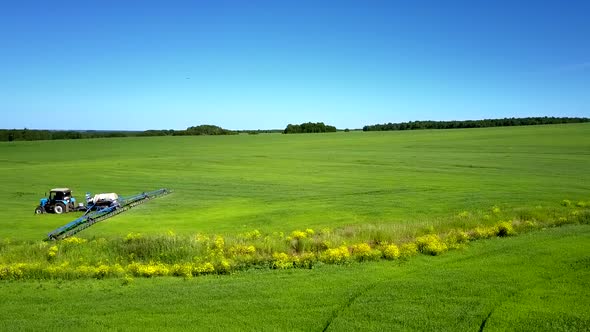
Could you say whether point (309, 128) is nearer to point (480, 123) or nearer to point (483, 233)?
point (480, 123)

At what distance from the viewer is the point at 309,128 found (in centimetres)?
18462

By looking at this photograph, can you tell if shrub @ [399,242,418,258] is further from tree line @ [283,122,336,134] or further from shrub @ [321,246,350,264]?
tree line @ [283,122,336,134]

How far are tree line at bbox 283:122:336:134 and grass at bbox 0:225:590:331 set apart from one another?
169 m

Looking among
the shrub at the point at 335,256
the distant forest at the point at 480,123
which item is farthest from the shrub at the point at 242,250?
the distant forest at the point at 480,123

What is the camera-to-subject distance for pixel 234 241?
19250mm

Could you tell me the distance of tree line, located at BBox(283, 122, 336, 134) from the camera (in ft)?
605

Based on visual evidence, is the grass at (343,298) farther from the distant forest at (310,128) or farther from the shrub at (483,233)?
the distant forest at (310,128)

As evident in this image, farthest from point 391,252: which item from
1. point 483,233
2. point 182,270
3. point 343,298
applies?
point 182,270

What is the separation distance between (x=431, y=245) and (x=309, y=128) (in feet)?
553

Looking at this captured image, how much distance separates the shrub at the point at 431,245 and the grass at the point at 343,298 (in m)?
0.63

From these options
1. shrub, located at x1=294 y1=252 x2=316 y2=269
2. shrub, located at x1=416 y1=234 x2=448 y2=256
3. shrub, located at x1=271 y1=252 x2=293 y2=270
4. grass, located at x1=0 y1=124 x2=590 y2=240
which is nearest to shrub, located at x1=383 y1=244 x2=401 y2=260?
shrub, located at x1=416 y1=234 x2=448 y2=256

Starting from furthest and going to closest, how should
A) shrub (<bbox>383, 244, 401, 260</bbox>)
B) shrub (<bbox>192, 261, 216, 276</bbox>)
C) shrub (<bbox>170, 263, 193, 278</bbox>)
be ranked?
shrub (<bbox>383, 244, 401, 260</bbox>) < shrub (<bbox>192, 261, 216, 276</bbox>) < shrub (<bbox>170, 263, 193, 278</bbox>)

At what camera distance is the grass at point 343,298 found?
442 inches

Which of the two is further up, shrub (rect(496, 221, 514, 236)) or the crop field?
shrub (rect(496, 221, 514, 236))
